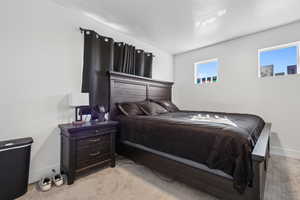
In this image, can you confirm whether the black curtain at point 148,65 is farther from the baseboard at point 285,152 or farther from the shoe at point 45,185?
the baseboard at point 285,152

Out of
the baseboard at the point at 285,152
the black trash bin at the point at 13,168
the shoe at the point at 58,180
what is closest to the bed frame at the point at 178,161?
the baseboard at the point at 285,152

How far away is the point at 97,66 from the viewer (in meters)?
2.51

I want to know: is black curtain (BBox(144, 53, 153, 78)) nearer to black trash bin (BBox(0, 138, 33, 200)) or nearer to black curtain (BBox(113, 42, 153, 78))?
black curtain (BBox(113, 42, 153, 78))

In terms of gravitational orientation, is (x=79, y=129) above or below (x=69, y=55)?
below

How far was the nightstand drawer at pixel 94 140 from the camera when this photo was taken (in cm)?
189

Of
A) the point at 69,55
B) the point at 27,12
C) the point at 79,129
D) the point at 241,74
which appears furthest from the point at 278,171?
the point at 27,12

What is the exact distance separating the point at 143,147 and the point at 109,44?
1998 mm

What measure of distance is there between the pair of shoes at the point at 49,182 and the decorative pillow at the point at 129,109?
132cm

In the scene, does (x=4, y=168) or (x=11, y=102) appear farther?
(x=11, y=102)

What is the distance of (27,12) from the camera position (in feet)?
6.00

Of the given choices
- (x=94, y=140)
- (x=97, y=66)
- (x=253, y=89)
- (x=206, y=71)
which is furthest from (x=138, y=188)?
(x=206, y=71)

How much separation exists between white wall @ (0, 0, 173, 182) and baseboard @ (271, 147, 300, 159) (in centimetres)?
395

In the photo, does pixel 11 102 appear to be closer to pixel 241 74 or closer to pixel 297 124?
pixel 241 74

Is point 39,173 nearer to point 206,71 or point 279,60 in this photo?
point 206,71
